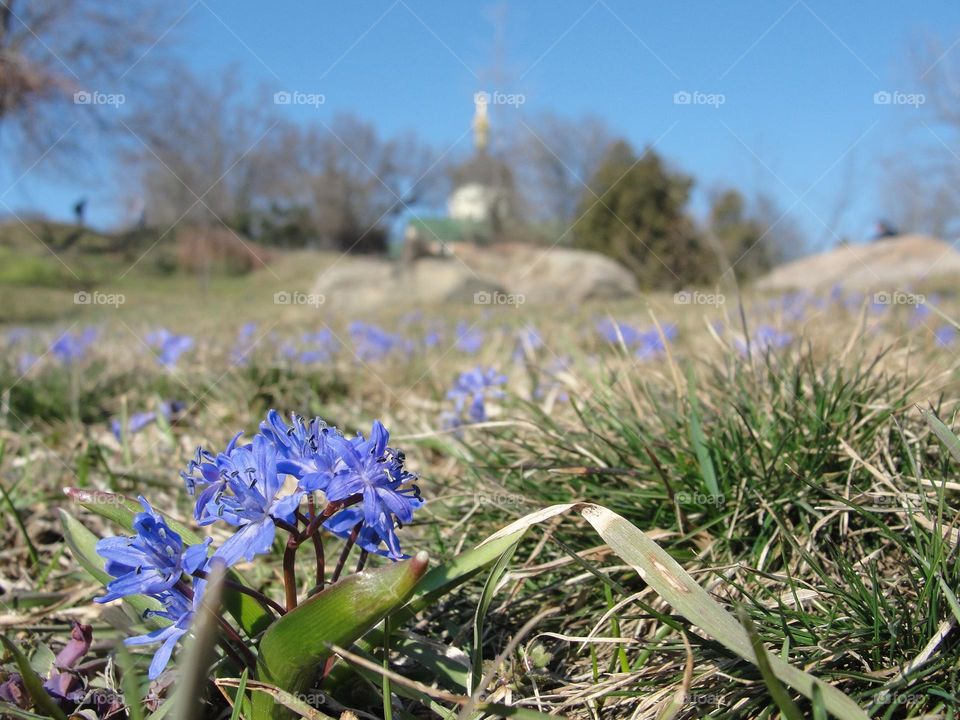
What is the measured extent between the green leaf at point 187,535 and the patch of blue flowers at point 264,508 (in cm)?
9

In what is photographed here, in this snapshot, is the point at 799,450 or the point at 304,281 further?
the point at 304,281

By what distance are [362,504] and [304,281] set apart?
21850 millimetres

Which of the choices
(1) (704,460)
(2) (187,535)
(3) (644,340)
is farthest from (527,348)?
(2) (187,535)

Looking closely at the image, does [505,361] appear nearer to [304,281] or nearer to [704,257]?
[704,257]

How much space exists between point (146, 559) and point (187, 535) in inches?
7.5

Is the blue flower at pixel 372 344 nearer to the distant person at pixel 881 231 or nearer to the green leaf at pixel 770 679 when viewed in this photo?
the green leaf at pixel 770 679

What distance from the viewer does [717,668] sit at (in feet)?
3.65

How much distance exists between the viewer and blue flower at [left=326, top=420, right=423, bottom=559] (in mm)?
955

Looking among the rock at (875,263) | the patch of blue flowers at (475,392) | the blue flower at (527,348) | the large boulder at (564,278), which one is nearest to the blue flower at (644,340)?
the blue flower at (527,348)

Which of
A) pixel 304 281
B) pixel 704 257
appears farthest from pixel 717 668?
pixel 304 281

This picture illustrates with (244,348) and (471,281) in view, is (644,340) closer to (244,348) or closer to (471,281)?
(244,348)

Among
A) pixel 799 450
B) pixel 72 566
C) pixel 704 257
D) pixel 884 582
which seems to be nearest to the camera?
pixel 884 582

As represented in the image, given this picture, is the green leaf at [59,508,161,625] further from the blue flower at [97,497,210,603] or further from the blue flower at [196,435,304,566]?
the blue flower at [196,435,304,566]

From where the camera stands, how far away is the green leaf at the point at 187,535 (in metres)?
1.12
